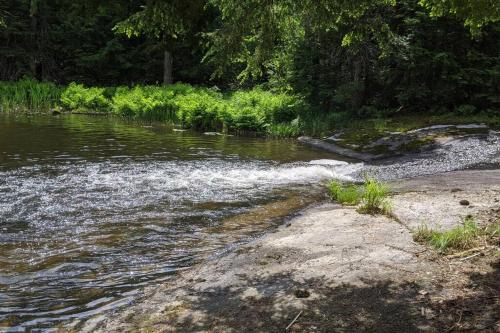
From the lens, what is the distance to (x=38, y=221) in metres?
6.84

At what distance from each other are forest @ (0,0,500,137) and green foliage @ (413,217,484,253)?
12.8 feet

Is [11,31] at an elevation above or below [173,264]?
above

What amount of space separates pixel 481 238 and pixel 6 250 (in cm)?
522

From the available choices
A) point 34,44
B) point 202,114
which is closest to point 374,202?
point 202,114

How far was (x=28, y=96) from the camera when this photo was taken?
24953 mm

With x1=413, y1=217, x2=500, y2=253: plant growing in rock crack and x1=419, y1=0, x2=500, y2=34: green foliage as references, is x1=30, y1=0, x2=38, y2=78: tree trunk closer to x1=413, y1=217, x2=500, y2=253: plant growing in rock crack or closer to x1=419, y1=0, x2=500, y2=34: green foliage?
x1=419, y1=0, x2=500, y2=34: green foliage

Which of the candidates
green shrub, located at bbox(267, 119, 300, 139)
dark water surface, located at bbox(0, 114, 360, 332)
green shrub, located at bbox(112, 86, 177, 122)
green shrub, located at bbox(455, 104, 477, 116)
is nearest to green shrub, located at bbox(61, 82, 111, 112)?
green shrub, located at bbox(112, 86, 177, 122)

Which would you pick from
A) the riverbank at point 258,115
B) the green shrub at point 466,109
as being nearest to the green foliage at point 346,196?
the riverbank at point 258,115

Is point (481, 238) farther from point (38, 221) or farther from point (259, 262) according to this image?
point (38, 221)

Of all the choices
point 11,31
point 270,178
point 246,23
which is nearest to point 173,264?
point 246,23

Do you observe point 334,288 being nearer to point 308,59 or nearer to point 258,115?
point 258,115

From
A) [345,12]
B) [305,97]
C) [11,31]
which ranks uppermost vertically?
[11,31]

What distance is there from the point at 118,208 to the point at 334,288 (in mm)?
4353

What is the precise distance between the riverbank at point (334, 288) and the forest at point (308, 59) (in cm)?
338
